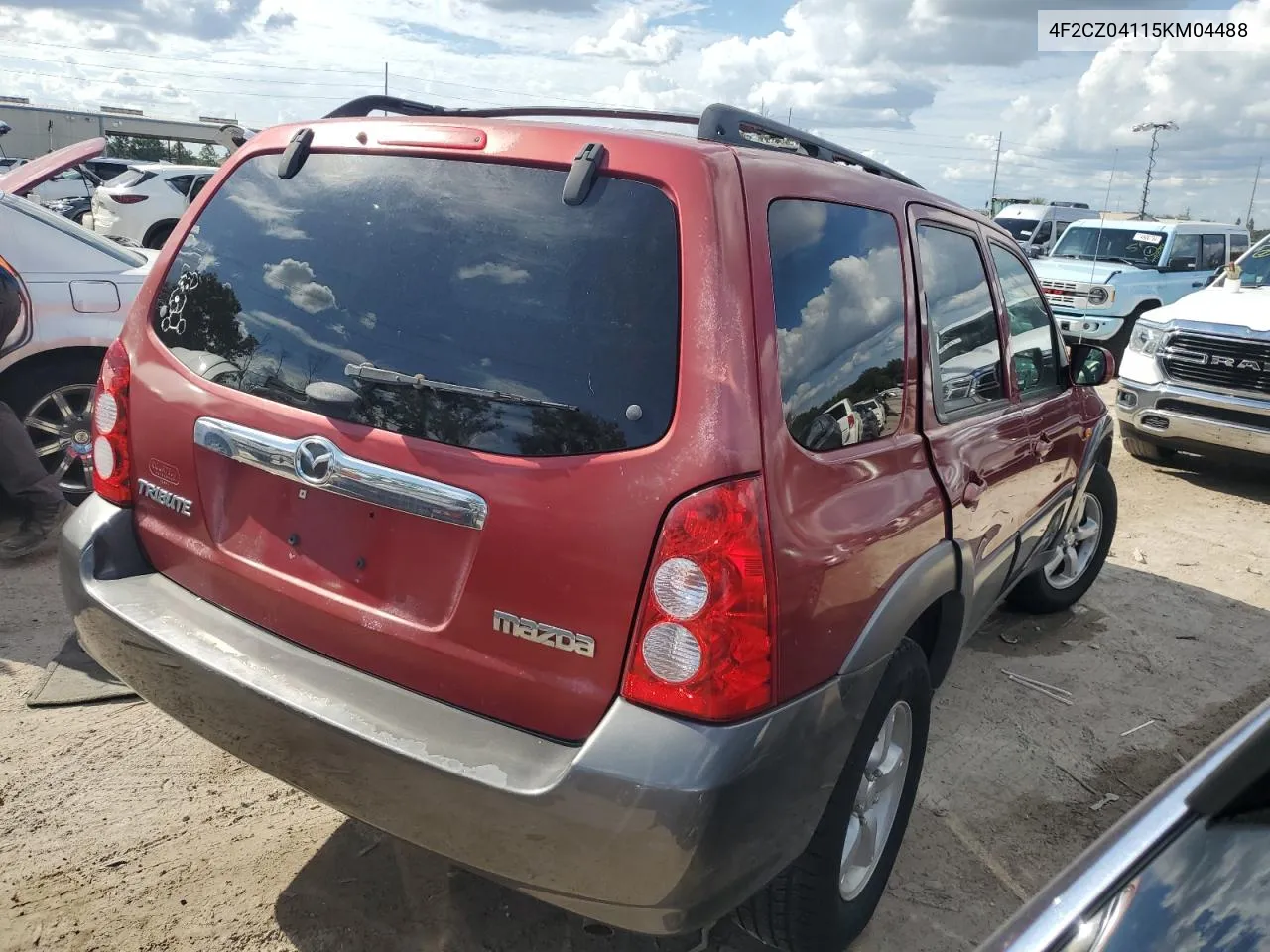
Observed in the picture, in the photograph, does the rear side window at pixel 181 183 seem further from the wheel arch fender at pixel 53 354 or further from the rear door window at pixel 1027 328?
the rear door window at pixel 1027 328

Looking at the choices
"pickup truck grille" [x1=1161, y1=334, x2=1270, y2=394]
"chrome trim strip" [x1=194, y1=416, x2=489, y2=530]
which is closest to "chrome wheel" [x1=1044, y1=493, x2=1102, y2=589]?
"pickup truck grille" [x1=1161, y1=334, x2=1270, y2=394]

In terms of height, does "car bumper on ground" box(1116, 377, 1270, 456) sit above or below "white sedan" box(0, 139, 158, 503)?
below

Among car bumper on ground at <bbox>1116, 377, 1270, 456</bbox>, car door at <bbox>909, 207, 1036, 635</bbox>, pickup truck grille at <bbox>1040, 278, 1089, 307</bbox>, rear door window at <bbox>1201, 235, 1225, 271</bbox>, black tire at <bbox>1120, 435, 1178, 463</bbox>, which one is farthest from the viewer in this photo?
rear door window at <bbox>1201, 235, 1225, 271</bbox>

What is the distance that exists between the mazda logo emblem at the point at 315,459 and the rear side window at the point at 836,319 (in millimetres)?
939

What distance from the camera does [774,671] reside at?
1.84 m

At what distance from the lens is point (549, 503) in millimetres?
1859

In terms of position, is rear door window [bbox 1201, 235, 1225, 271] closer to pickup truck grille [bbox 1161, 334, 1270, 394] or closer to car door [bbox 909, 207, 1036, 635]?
pickup truck grille [bbox 1161, 334, 1270, 394]

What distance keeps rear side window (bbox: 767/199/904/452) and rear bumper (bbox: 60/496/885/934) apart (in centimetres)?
55

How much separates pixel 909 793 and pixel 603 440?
1.49m

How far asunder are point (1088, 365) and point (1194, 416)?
12.6 ft

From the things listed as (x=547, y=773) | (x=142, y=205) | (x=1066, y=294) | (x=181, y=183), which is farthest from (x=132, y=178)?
(x=547, y=773)

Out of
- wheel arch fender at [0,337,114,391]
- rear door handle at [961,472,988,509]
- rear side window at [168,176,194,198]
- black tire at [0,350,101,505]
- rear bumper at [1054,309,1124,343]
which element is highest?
rear side window at [168,176,194,198]

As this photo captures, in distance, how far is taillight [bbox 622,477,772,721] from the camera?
5.88ft

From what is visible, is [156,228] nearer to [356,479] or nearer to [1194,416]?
[1194,416]
